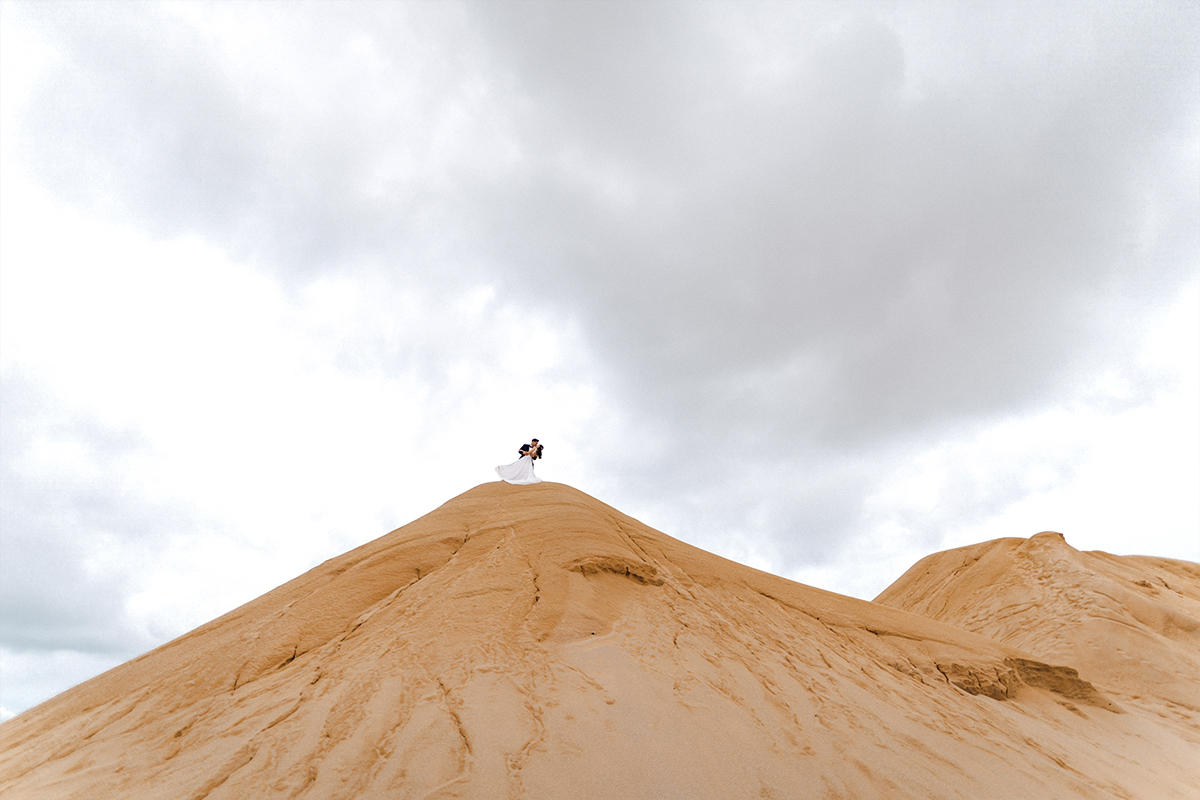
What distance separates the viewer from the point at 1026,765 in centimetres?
895

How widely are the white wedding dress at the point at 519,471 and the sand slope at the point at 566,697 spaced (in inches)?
85.5

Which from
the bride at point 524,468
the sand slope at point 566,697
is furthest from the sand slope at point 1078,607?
the bride at point 524,468

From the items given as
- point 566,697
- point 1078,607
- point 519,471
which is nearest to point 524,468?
point 519,471

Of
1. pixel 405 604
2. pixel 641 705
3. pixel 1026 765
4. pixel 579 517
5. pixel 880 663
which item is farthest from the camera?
pixel 579 517

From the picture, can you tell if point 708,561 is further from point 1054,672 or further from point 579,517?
point 1054,672

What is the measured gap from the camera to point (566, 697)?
25.5 ft

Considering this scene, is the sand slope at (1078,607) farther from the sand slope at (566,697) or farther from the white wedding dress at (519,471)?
the white wedding dress at (519,471)

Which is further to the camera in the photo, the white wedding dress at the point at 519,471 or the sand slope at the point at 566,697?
the white wedding dress at the point at 519,471

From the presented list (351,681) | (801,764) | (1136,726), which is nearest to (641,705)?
(801,764)

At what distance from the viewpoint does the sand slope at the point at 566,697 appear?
22.7ft

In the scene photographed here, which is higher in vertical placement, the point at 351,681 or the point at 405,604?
the point at 405,604

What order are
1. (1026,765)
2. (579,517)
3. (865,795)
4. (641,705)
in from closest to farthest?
1. (865,795)
2. (641,705)
3. (1026,765)
4. (579,517)

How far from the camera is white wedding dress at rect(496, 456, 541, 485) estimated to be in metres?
15.4

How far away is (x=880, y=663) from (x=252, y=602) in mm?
11731
